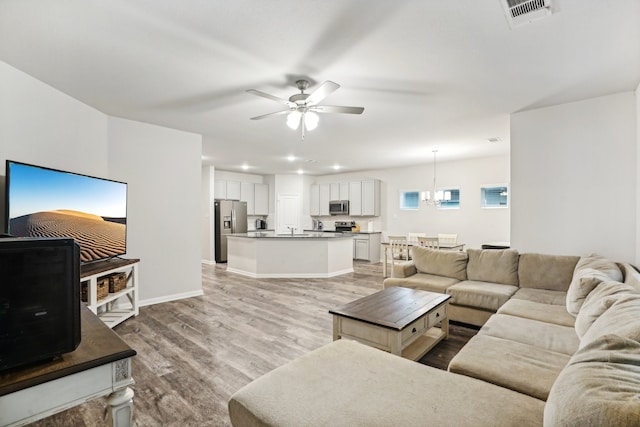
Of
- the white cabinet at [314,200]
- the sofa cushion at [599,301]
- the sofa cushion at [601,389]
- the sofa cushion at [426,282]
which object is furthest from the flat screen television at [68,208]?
the white cabinet at [314,200]

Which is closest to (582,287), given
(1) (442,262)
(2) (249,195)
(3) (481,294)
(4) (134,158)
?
(3) (481,294)

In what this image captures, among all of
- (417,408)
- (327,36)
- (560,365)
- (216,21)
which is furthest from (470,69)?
(417,408)

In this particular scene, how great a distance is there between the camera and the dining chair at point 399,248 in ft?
18.6

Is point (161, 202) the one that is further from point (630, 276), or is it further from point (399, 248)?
point (630, 276)

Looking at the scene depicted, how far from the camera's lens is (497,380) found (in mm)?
1571

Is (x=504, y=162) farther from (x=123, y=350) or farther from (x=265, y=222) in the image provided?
(x=123, y=350)

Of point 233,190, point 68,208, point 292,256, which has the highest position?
point 233,190

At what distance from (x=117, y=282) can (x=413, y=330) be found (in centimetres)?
325

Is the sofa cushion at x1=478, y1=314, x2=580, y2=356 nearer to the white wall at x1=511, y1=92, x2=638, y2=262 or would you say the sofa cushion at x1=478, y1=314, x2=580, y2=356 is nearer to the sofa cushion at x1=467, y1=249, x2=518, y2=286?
the sofa cushion at x1=467, y1=249, x2=518, y2=286

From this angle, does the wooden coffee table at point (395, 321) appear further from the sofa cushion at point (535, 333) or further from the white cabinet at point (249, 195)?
the white cabinet at point (249, 195)

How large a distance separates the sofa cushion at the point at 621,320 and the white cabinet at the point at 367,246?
6.49m

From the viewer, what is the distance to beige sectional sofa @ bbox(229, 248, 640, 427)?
865 mm

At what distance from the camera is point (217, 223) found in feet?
25.6

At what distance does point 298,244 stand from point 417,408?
5.03 metres
